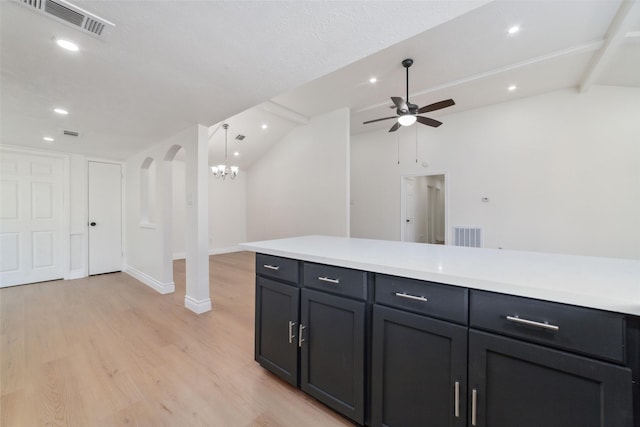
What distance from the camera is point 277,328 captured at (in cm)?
179

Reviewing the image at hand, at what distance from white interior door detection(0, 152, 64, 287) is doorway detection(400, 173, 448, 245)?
22.4 ft

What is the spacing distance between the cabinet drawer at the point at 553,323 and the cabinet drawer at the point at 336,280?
52cm

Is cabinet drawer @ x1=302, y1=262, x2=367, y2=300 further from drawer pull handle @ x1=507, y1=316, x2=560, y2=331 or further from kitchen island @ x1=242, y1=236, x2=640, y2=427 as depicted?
drawer pull handle @ x1=507, y1=316, x2=560, y2=331

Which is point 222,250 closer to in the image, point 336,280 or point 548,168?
point 336,280

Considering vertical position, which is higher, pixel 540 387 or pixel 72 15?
pixel 72 15

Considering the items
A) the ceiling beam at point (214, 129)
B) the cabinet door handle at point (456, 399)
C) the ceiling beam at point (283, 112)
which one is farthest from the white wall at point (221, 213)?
the cabinet door handle at point (456, 399)

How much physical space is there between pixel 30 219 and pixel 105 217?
969mm

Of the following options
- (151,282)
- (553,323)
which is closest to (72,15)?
(553,323)

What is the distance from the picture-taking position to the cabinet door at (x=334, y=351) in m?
1.37

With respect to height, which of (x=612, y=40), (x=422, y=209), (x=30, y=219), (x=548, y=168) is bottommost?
(x=30, y=219)

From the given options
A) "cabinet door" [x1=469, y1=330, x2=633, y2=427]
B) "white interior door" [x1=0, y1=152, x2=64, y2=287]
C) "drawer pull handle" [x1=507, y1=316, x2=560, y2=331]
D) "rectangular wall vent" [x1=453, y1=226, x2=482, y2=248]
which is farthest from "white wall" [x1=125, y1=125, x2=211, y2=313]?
"rectangular wall vent" [x1=453, y1=226, x2=482, y2=248]

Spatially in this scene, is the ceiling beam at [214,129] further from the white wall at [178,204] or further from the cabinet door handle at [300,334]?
the cabinet door handle at [300,334]

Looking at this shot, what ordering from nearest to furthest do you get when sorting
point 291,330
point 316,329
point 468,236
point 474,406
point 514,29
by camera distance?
point 474,406
point 316,329
point 291,330
point 514,29
point 468,236

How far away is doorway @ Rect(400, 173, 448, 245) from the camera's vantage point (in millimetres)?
6055
